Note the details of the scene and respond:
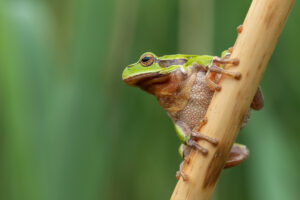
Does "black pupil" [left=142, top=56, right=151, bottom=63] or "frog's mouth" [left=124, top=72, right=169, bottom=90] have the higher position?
"black pupil" [left=142, top=56, right=151, bottom=63]

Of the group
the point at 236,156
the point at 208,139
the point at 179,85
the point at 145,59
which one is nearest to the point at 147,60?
the point at 145,59

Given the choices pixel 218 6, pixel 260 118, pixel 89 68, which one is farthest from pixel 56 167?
pixel 218 6

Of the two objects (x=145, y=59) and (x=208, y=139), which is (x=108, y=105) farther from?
(x=208, y=139)

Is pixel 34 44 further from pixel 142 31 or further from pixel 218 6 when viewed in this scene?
pixel 218 6

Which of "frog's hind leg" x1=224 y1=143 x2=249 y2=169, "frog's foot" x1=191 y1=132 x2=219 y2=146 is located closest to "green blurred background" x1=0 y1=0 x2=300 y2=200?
"frog's hind leg" x1=224 y1=143 x2=249 y2=169

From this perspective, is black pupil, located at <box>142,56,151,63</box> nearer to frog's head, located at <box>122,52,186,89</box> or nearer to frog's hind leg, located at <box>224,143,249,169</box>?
frog's head, located at <box>122,52,186,89</box>

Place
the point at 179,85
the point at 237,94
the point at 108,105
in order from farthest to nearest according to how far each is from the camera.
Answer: the point at 108,105, the point at 179,85, the point at 237,94

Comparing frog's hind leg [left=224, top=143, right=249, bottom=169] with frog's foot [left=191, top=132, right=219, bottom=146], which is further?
frog's hind leg [left=224, top=143, right=249, bottom=169]
